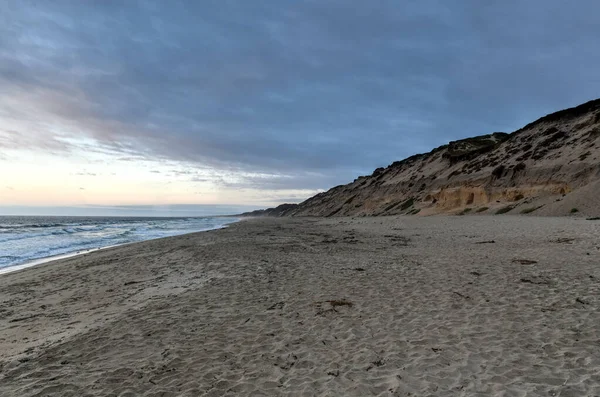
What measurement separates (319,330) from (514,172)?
130 feet

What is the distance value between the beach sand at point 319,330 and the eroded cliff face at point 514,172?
80.4 feet

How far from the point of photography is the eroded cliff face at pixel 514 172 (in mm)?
32625

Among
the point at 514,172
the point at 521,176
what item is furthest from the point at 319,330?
the point at 514,172

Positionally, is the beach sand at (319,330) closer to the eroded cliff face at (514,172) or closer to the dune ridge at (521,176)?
the dune ridge at (521,176)

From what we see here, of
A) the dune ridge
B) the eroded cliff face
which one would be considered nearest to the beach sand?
the dune ridge

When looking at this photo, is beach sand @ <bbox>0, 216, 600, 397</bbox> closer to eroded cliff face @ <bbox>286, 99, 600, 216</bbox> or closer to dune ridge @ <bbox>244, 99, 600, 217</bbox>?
dune ridge @ <bbox>244, 99, 600, 217</bbox>

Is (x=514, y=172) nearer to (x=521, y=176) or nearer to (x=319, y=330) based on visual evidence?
(x=521, y=176)

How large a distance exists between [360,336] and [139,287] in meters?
7.39

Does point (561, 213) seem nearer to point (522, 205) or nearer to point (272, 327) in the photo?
point (522, 205)

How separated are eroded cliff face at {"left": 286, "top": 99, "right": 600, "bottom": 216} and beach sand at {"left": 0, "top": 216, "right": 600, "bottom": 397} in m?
24.5

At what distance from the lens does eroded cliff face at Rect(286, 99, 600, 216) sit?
107 feet

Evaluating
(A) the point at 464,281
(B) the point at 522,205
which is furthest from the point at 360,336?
(B) the point at 522,205

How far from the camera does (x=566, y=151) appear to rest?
3644 cm

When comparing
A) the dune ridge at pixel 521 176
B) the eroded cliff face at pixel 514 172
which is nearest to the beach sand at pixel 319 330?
the dune ridge at pixel 521 176
